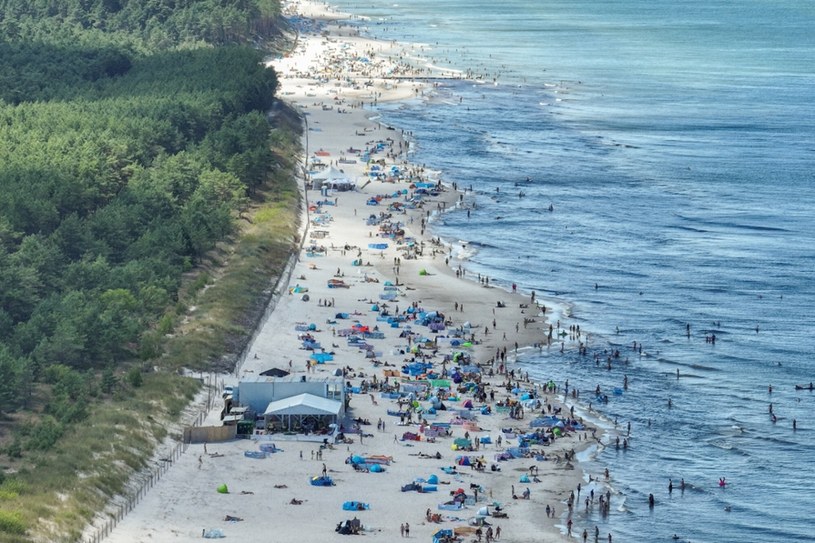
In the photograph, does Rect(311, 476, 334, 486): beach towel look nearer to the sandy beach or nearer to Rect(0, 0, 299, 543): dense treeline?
the sandy beach

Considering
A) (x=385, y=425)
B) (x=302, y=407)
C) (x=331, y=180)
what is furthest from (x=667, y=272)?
(x=302, y=407)

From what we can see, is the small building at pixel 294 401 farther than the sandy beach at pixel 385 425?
Yes

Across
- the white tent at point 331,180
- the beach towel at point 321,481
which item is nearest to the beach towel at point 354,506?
the beach towel at point 321,481

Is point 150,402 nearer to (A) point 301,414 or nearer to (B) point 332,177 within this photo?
(A) point 301,414

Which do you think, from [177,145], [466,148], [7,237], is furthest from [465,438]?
[466,148]

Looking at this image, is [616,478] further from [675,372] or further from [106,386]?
[106,386]

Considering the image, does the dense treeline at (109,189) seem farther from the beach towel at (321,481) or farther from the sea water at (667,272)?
the sea water at (667,272)

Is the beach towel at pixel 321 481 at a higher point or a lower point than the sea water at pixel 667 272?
lower

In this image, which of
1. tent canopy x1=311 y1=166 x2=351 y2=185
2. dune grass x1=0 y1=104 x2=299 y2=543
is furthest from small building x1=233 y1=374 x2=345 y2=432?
tent canopy x1=311 y1=166 x2=351 y2=185

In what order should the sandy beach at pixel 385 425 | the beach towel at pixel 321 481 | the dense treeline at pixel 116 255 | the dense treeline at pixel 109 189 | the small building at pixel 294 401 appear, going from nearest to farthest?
the sandy beach at pixel 385 425, the dense treeline at pixel 116 255, the beach towel at pixel 321 481, the small building at pixel 294 401, the dense treeline at pixel 109 189
